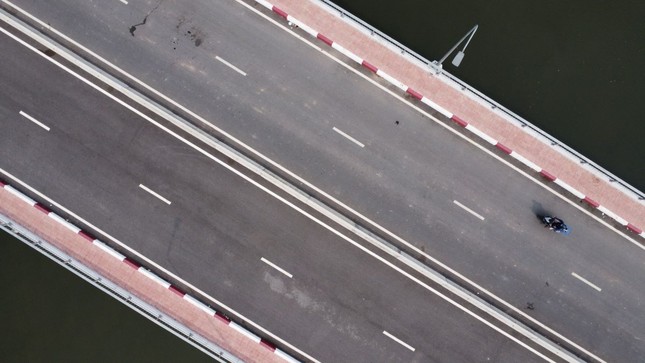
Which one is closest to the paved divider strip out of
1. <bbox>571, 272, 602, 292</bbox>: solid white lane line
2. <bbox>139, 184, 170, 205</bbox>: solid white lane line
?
<bbox>139, 184, 170, 205</bbox>: solid white lane line

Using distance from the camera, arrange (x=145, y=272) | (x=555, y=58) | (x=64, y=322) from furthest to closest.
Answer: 1. (x=555, y=58)
2. (x=64, y=322)
3. (x=145, y=272)

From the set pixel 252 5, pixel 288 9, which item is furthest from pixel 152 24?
pixel 288 9

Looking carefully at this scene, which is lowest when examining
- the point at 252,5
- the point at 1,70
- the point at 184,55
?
the point at 1,70

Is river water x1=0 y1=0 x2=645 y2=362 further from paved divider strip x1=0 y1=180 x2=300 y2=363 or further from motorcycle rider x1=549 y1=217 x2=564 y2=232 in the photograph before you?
motorcycle rider x1=549 y1=217 x2=564 y2=232

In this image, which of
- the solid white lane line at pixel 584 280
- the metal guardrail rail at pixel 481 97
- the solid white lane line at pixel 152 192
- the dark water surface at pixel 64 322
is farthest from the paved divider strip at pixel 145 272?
the metal guardrail rail at pixel 481 97

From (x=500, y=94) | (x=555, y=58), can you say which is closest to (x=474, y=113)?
(x=500, y=94)

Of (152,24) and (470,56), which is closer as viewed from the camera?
(152,24)

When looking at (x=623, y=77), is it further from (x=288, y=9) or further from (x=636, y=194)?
(x=288, y=9)

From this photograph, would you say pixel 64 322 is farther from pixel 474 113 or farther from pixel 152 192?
pixel 474 113
